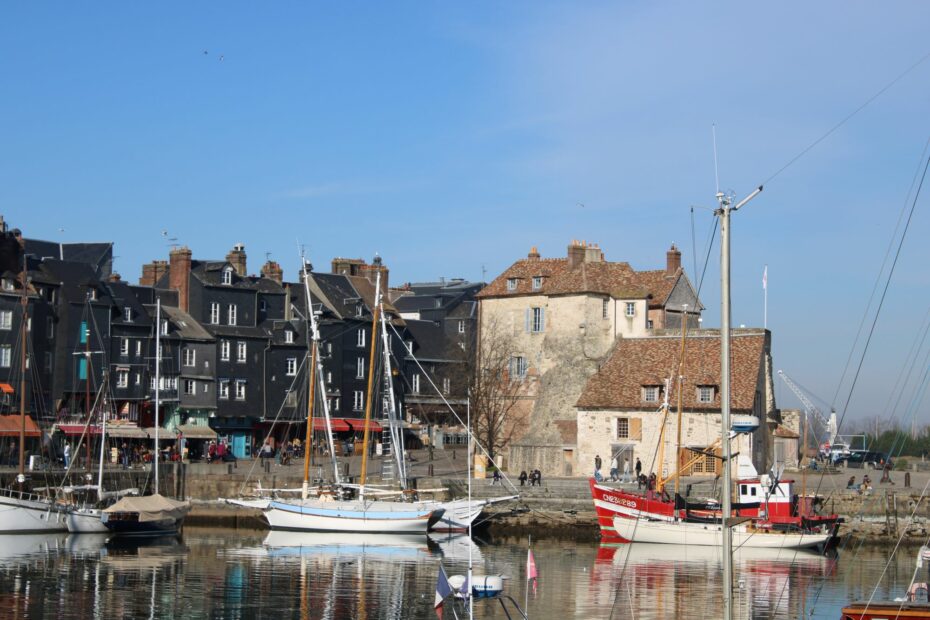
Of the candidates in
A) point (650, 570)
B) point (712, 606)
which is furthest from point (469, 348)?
point (712, 606)

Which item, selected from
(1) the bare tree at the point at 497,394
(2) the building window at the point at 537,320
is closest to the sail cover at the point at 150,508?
(1) the bare tree at the point at 497,394

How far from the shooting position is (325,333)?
86.6 meters

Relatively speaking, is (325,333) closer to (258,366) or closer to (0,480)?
(258,366)

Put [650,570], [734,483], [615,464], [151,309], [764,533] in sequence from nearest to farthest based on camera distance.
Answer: [650,570]
[764,533]
[734,483]
[615,464]
[151,309]

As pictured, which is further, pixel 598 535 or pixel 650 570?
pixel 598 535

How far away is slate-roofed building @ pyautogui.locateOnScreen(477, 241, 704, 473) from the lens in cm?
7194

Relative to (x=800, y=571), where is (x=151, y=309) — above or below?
above

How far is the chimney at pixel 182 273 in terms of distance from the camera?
8331 centimetres

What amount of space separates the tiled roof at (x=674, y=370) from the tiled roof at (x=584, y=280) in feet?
15.9

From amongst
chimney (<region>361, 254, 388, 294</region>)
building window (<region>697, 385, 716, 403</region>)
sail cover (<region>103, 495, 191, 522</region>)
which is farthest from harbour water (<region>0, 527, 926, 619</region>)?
chimney (<region>361, 254, 388, 294</region>)

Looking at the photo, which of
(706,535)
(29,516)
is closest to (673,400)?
(706,535)

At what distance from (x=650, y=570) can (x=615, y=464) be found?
19263mm

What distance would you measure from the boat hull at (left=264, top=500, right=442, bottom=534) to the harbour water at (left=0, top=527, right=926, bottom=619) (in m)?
0.52

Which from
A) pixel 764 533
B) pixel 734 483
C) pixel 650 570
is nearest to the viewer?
pixel 650 570
